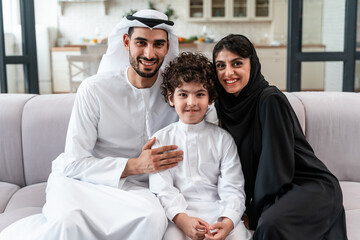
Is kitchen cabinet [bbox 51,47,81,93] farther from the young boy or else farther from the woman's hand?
the woman's hand

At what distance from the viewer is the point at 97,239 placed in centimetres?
148

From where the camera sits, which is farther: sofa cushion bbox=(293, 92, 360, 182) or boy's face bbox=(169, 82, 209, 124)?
sofa cushion bbox=(293, 92, 360, 182)

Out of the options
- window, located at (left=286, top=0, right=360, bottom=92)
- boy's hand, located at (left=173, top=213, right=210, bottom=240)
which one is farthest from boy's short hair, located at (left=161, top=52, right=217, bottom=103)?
window, located at (left=286, top=0, right=360, bottom=92)

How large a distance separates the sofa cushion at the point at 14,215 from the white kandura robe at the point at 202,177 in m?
0.59

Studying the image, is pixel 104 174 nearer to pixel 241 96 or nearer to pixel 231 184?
pixel 231 184

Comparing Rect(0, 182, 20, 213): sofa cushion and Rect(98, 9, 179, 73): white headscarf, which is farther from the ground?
Rect(98, 9, 179, 73): white headscarf

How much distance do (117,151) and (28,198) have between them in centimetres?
53

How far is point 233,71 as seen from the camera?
1.67 metres

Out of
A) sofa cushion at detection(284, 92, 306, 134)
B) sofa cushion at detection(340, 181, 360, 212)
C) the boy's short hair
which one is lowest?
sofa cushion at detection(340, 181, 360, 212)

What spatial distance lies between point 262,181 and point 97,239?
66 centimetres

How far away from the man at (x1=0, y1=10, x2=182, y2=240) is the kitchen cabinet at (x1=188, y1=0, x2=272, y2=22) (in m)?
6.46

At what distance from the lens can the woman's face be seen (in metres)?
1.67

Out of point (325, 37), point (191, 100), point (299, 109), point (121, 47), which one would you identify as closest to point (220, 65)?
point (191, 100)

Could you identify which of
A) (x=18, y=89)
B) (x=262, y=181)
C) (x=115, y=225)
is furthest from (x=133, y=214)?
(x=18, y=89)
